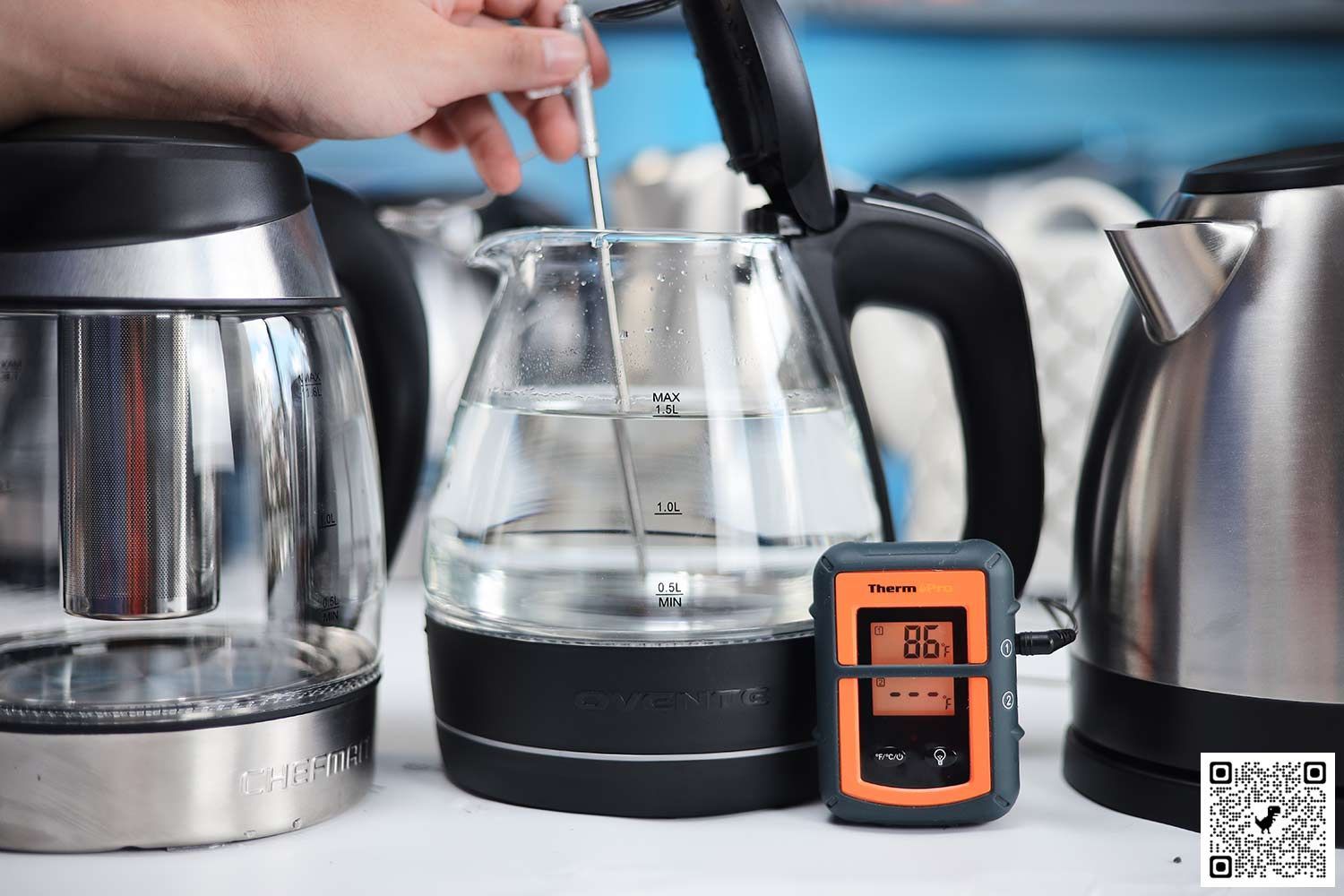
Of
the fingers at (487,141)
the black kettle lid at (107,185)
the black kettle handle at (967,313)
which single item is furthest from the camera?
the fingers at (487,141)

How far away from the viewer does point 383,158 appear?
5.20 ft

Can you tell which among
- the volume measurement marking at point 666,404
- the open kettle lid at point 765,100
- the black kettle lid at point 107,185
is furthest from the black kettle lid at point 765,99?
the black kettle lid at point 107,185

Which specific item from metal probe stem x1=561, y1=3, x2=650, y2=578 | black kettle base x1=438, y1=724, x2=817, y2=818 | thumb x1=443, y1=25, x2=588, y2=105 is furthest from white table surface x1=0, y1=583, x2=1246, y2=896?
thumb x1=443, y1=25, x2=588, y2=105

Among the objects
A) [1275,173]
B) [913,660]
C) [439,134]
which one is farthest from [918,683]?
[439,134]

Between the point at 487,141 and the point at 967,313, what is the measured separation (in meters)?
0.32

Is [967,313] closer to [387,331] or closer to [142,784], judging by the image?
[387,331]

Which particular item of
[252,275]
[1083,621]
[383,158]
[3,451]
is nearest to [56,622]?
[3,451]

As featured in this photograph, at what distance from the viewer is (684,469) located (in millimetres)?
542

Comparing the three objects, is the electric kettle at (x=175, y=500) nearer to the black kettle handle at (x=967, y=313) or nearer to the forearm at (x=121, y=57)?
the forearm at (x=121, y=57)

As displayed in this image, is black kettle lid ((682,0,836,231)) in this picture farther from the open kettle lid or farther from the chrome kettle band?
the chrome kettle band

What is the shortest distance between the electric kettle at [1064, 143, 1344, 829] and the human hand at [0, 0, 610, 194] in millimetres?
306

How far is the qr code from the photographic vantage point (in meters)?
0.48

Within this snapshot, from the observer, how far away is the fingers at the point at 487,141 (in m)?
0.77

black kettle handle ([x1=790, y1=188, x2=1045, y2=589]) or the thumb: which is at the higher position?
the thumb
